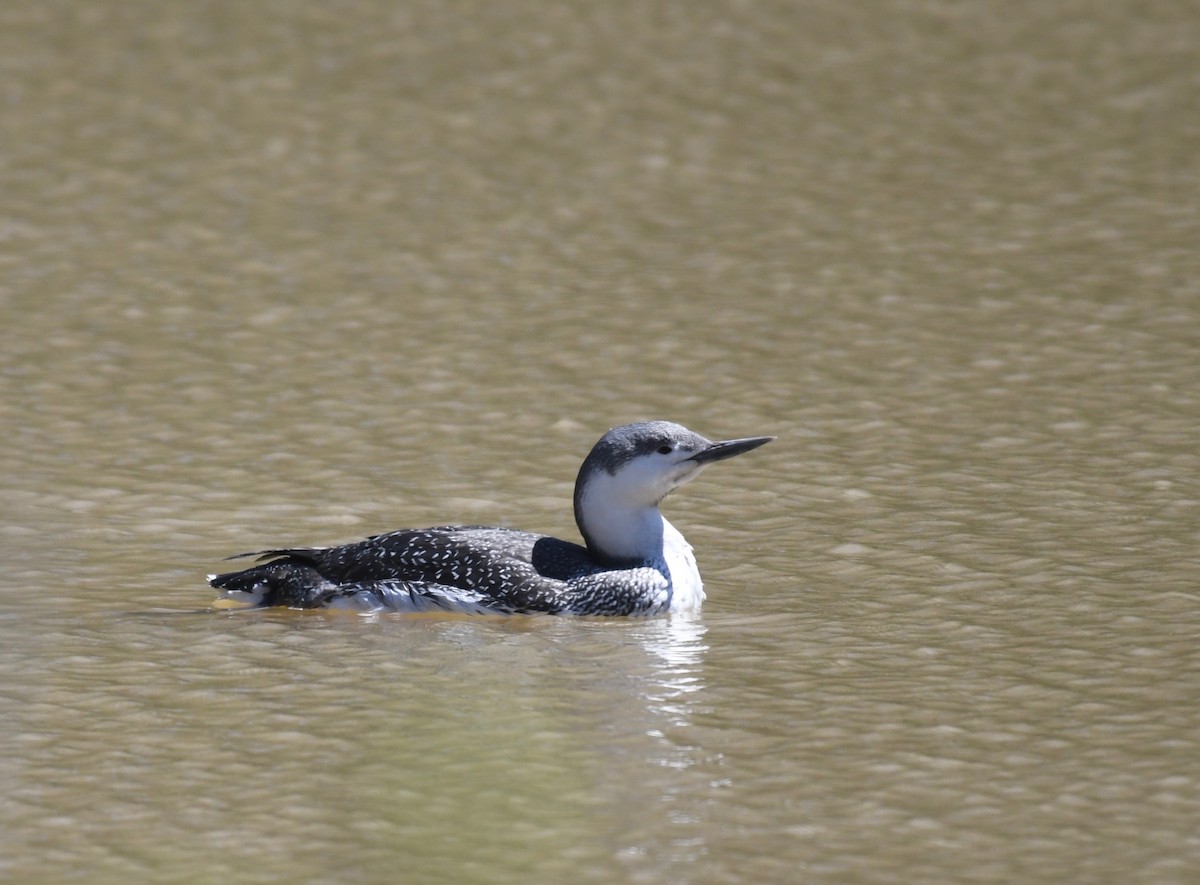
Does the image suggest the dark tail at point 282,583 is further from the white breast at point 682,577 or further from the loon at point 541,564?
Result: the white breast at point 682,577

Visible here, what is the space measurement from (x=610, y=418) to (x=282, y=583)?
2.91 meters

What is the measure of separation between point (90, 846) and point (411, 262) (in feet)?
26.0

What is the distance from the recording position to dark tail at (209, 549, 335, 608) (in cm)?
900

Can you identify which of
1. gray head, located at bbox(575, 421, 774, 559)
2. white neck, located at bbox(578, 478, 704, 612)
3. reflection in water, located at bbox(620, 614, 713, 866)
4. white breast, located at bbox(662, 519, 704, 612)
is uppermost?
gray head, located at bbox(575, 421, 774, 559)

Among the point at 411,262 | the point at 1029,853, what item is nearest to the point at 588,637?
the point at 1029,853

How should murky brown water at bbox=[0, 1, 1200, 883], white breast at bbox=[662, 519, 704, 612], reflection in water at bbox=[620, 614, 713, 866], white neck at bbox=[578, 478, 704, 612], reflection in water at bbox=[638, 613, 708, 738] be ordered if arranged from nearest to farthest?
reflection in water at bbox=[620, 614, 713, 866]
murky brown water at bbox=[0, 1, 1200, 883]
reflection in water at bbox=[638, 613, 708, 738]
white breast at bbox=[662, 519, 704, 612]
white neck at bbox=[578, 478, 704, 612]

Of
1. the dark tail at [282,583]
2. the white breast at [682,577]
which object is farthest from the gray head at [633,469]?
the dark tail at [282,583]

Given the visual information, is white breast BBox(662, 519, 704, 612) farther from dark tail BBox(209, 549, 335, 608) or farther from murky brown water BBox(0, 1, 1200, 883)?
dark tail BBox(209, 549, 335, 608)

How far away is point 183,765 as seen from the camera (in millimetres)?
7309

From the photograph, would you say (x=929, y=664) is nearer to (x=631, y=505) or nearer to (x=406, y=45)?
(x=631, y=505)

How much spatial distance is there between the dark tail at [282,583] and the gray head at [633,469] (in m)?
1.22

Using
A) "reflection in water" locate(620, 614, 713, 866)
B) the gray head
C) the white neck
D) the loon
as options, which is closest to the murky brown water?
"reflection in water" locate(620, 614, 713, 866)

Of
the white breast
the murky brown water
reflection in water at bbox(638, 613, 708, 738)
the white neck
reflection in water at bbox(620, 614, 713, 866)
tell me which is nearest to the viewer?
reflection in water at bbox(620, 614, 713, 866)

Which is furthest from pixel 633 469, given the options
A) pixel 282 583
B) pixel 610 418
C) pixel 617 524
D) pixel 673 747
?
pixel 610 418
